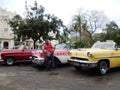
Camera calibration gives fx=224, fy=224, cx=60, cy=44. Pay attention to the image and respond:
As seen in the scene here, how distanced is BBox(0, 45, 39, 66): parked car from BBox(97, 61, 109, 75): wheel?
6.03 m

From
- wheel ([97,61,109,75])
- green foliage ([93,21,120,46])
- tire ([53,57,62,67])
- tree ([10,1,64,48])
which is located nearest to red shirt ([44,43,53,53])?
tire ([53,57,62,67])

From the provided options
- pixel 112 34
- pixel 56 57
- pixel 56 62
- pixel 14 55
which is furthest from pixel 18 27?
pixel 112 34

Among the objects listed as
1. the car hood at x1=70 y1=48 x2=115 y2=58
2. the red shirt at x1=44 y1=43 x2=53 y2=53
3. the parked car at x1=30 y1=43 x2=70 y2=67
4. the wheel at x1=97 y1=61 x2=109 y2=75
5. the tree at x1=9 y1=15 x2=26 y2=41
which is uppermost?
the tree at x1=9 y1=15 x2=26 y2=41

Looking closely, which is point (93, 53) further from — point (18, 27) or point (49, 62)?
point (18, 27)

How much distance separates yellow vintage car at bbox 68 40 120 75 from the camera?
1045 cm

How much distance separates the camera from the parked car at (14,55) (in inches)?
576

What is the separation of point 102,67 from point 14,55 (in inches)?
253

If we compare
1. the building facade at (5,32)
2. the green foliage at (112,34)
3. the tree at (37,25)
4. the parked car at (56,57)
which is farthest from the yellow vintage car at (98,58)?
the building facade at (5,32)

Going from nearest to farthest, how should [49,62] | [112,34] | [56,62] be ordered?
[49,62] < [56,62] < [112,34]

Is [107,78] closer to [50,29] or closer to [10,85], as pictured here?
[10,85]

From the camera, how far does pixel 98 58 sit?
10625mm

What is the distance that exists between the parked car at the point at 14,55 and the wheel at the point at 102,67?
19.8ft

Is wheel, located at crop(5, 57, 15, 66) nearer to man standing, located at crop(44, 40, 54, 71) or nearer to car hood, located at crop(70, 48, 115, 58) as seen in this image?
man standing, located at crop(44, 40, 54, 71)

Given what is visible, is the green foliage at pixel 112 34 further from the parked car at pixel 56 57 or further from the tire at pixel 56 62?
the tire at pixel 56 62
